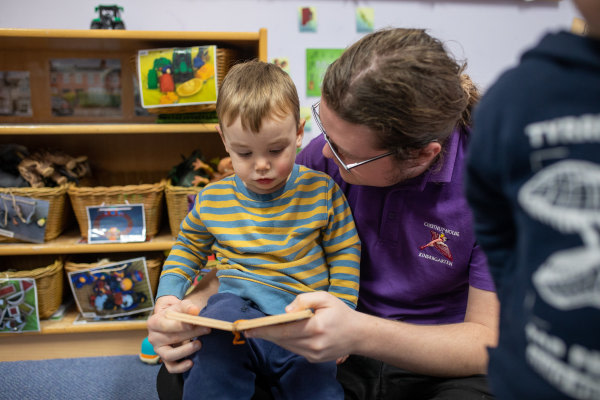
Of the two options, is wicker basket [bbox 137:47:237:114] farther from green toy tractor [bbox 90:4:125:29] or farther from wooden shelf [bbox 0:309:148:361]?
wooden shelf [bbox 0:309:148:361]

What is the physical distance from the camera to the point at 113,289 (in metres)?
2.01

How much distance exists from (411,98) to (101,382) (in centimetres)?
178

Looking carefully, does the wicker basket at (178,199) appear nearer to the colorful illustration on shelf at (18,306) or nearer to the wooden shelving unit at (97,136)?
the wooden shelving unit at (97,136)

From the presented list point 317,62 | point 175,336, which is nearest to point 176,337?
point 175,336

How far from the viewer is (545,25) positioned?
243cm

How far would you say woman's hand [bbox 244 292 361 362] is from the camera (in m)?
0.79

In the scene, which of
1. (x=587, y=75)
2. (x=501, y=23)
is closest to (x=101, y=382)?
(x=587, y=75)

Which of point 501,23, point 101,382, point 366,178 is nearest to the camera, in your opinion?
point 366,178

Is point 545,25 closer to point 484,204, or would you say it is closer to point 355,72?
point 355,72

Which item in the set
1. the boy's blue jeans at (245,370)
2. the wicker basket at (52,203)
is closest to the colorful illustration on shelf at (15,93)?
the wicker basket at (52,203)

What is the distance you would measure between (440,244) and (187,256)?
65 cm

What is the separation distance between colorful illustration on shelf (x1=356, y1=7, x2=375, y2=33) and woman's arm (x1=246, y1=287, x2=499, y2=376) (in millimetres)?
1736

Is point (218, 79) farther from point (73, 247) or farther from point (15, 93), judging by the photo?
point (15, 93)

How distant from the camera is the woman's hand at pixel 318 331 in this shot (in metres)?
0.79
